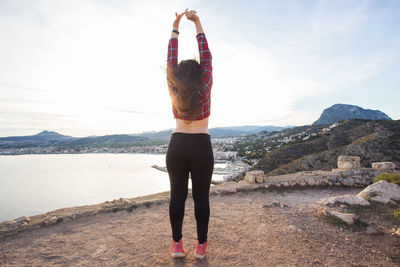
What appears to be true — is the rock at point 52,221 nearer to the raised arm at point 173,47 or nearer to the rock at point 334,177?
the raised arm at point 173,47

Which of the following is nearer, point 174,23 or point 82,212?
point 174,23

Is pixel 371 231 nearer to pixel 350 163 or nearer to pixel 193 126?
pixel 193 126

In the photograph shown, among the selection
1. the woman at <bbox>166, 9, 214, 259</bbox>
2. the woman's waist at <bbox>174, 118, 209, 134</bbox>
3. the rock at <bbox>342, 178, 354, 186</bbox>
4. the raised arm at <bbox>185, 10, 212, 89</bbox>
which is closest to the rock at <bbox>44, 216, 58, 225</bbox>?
the woman at <bbox>166, 9, 214, 259</bbox>

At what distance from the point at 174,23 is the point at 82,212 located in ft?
12.0

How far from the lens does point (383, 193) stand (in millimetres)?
3578

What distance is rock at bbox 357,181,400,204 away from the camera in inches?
136

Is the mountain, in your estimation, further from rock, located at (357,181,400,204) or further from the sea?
rock, located at (357,181,400,204)

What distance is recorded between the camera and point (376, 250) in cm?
201

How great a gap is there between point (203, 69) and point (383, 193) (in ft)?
14.3

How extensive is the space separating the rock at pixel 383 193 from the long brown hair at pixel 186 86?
4.03m

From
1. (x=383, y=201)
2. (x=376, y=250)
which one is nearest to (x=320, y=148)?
(x=383, y=201)

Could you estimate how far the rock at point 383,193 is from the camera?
346 cm

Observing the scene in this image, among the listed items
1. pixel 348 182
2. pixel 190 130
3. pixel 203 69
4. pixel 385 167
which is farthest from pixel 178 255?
pixel 385 167

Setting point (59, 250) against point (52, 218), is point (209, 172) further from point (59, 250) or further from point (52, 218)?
point (52, 218)
